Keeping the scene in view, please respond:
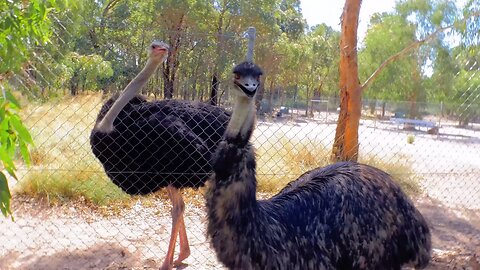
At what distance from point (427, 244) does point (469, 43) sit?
Answer: 4.02 m

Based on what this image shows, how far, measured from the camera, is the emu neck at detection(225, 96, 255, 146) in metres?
2.08

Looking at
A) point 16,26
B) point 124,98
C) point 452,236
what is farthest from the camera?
point 452,236

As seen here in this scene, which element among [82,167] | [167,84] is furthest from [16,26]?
[82,167]

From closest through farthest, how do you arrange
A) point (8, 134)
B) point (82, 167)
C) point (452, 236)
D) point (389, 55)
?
point (8, 134) → point (452, 236) → point (82, 167) → point (389, 55)

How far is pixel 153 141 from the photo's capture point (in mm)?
3781

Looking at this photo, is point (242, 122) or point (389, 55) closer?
point (242, 122)

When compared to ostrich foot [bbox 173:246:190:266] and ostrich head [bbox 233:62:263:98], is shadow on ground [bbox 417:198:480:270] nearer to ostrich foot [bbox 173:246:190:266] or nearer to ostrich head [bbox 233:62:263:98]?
ostrich foot [bbox 173:246:190:266]

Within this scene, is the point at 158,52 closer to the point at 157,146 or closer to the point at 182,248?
the point at 157,146

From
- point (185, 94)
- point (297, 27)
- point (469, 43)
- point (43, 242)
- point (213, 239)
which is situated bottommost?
point (43, 242)

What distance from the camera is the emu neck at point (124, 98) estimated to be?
3.67m

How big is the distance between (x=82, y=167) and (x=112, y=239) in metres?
1.62

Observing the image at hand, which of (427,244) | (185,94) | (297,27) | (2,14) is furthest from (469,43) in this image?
(297,27)

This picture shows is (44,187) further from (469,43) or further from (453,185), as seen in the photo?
(453,185)

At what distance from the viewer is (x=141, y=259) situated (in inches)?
165
